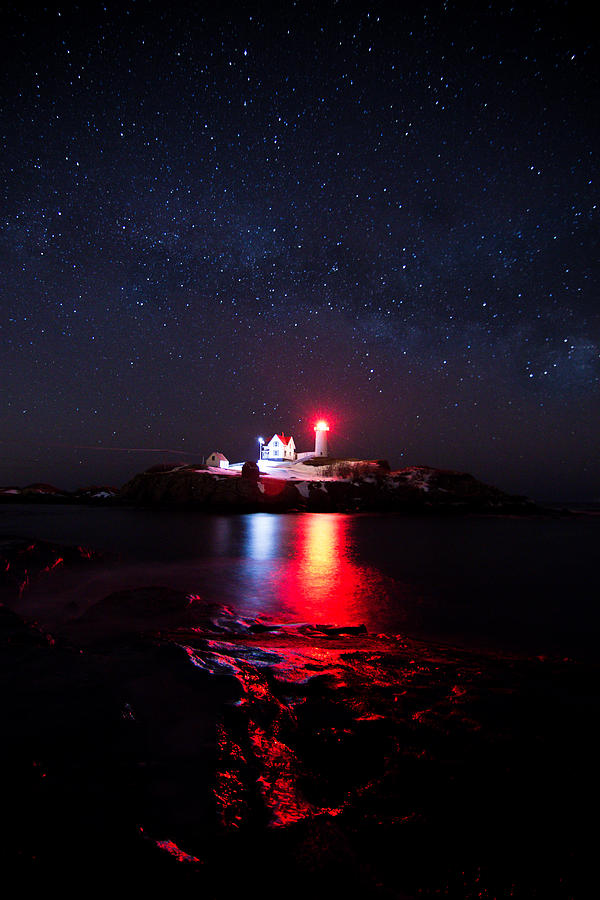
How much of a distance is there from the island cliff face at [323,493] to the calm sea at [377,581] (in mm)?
35319

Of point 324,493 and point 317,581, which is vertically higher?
point 324,493

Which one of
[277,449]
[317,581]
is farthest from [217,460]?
[317,581]

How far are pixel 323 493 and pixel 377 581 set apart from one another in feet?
181

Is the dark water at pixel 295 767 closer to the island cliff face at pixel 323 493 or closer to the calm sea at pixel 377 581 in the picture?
the calm sea at pixel 377 581

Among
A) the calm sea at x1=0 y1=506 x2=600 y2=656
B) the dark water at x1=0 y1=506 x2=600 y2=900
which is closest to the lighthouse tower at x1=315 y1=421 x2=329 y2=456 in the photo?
the calm sea at x1=0 y1=506 x2=600 y2=656

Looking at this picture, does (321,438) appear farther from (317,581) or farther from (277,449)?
(317,581)

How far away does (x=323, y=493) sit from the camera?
72438mm

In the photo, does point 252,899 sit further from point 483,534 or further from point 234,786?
point 483,534

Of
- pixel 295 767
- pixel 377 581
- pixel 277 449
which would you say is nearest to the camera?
pixel 295 767

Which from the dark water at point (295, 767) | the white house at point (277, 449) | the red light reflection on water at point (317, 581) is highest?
the white house at point (277, 449)

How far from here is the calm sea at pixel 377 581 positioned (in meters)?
11.1

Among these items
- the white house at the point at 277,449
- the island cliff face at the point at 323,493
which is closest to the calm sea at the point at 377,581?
the island cliff face at the point at 323,493

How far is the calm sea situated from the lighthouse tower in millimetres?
59735

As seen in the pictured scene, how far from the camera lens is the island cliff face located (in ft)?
229
